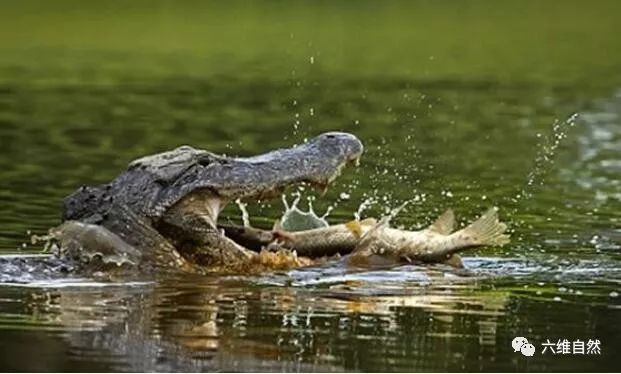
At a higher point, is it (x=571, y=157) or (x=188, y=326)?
(x=571, y=157)

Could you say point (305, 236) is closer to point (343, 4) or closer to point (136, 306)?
point (136, 306)

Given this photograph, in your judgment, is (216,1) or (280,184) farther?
(216,1)

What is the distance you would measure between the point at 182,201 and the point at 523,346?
341 cm

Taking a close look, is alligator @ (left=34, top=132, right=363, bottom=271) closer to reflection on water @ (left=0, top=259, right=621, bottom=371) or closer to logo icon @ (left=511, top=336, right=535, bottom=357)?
reflection on water @ (left=0, top=259, right=621, bottom=371)

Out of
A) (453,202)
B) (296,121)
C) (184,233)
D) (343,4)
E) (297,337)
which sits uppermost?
(343,4)

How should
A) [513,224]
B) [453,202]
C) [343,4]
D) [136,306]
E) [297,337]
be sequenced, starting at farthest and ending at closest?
[343,4]
[453,202]
[513,224]
[136,306]
[297,337]

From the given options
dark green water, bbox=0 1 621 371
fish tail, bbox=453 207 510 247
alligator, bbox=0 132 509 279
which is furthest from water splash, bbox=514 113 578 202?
alligator, bbox=0 132 509 279

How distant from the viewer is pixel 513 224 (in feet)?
54.8

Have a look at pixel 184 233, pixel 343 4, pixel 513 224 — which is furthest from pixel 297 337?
pixel 343 4

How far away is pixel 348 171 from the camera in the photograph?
20.5 m

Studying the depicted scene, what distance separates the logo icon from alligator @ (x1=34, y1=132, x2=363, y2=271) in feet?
9.39

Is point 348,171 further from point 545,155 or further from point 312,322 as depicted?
point 312,322

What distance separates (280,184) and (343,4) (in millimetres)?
46937

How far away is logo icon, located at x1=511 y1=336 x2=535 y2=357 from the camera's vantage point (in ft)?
35.8
